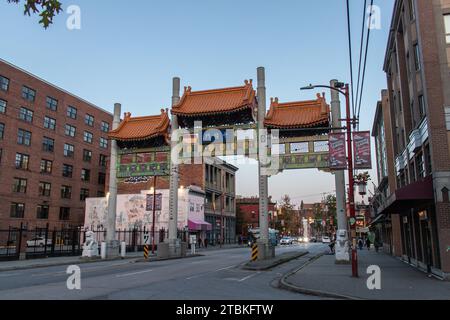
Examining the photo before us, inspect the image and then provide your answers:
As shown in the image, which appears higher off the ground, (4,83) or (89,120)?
(4,83)

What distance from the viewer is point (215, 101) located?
33188 millimetres

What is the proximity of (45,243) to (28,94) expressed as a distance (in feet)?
92.6

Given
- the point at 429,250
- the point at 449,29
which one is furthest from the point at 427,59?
the point at 429,250

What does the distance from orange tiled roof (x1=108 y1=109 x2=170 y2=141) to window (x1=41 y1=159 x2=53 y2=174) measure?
26043mm

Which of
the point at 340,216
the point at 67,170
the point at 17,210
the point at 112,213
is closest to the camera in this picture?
the point at 340,216

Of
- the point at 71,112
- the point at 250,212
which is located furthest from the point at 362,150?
the point at 250,212

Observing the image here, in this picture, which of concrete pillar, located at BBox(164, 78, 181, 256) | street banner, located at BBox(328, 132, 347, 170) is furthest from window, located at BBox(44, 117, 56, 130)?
street banner, located at BBox(328, 132, 347, 170)

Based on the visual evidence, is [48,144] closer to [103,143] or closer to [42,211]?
[42,211]

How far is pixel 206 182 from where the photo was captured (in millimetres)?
65688

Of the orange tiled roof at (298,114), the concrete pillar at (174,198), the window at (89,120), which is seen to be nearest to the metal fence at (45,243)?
the concrete pillar at (174,198)

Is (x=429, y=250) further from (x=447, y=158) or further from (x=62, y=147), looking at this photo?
(x=62, y=147)

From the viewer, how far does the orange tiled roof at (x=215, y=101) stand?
1217 inches

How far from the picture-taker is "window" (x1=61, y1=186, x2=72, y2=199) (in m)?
61.0

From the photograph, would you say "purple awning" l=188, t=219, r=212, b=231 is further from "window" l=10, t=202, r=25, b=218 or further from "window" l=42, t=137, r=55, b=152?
"window" l=42, t=137, r=55, b=152
